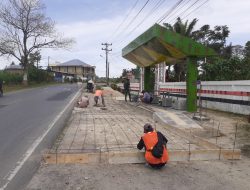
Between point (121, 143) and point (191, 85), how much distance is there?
33.2 feet

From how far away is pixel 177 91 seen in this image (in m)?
28.7

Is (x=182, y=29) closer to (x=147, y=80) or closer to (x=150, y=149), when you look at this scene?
(x=147, y=80)

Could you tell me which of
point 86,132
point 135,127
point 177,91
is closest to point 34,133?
point 86,132

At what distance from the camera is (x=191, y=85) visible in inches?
802

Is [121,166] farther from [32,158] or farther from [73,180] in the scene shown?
Result: [32,158]

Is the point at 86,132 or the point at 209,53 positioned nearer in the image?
the point at 86,132

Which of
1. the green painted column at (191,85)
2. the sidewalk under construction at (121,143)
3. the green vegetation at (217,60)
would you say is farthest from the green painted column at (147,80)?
the sidewalk under construction at (121,143)

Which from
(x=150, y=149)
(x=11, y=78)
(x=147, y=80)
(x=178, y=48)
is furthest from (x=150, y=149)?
(x=11, y=78)

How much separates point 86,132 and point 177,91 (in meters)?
16.3

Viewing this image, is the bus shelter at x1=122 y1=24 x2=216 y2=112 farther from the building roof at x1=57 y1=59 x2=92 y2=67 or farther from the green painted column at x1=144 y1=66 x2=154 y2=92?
the building roof at x1=57 y1=59 x2=92 y2=67

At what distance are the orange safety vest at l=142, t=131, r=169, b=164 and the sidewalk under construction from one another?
38 centimetres

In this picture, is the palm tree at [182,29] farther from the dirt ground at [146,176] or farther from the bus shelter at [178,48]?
the dirt ground at [146,176]

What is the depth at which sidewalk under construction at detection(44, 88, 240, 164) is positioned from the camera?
905 centimetres

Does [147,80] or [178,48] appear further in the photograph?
[147,80]
